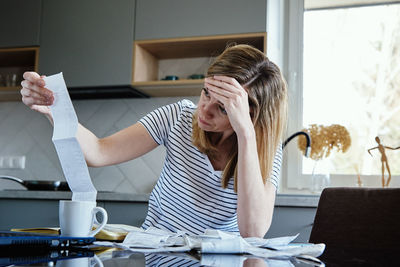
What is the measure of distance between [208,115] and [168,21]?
1491mm

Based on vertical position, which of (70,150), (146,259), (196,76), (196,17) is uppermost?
(196,17)

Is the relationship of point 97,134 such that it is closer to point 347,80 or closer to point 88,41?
point 88,41

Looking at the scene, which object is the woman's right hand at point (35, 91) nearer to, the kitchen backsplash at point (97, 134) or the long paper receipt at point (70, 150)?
the long paper receipt at point (70, 150)

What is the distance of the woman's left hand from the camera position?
1.29 metres

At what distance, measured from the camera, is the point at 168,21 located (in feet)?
8.91

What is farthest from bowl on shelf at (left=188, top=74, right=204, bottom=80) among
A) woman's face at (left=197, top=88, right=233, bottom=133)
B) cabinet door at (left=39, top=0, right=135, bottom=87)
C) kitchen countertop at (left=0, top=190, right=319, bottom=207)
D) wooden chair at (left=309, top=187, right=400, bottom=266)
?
wooden chair at (left=309, top=187, right=400, bottom=266)

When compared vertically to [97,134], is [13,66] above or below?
above

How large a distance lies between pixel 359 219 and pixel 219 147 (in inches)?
19.0

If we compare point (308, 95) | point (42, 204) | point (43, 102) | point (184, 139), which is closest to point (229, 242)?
point (43, 102)

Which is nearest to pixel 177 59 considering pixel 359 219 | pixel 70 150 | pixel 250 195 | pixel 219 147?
pixel 219 147

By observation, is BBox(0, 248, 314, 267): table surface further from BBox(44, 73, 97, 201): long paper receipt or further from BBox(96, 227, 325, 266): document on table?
BBox(44, 73, 97, 201): long paper receipt

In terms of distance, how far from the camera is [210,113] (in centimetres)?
136

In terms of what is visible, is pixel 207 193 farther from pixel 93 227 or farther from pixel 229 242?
pixel 229 242

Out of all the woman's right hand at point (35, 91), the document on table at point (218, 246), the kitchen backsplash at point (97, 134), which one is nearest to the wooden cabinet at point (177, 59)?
the kitchen backsplash at point (97, 134)
